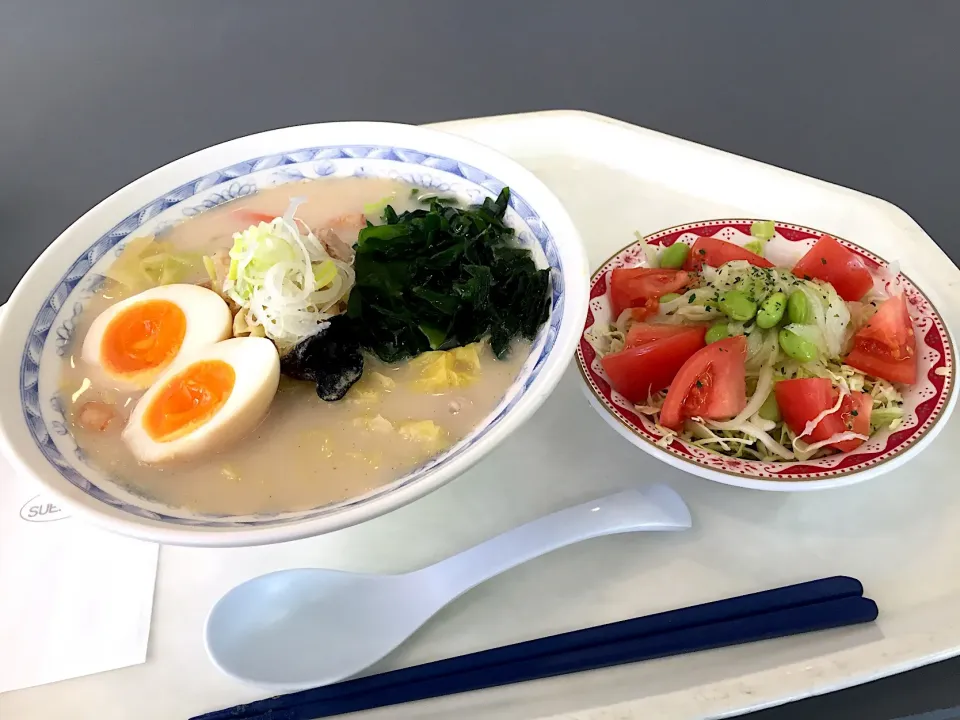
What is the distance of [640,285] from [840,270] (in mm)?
368

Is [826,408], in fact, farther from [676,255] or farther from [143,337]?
[143,337]

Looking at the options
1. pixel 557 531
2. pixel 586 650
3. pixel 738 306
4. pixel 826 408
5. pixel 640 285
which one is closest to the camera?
pixel 586 650

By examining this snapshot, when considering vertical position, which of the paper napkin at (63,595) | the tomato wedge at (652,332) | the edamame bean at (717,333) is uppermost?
the edamame bean at (717,333)

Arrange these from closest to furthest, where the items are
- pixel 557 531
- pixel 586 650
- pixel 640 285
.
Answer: pixel 586 650, pixel 557 531, pixel 640 285

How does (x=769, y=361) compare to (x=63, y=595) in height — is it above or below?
above

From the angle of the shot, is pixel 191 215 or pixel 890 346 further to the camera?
pixel 191 215

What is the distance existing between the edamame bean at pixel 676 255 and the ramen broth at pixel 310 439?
479 mm

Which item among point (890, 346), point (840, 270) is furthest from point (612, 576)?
point (840, 270)

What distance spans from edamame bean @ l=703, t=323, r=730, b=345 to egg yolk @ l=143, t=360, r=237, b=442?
786 mm

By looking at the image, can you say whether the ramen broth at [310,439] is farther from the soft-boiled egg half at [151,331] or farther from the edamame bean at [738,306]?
the edamame bean at [738,306]

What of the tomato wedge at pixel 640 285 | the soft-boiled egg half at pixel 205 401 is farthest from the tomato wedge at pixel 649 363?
the soft-boiled egg half at pixel 205 401

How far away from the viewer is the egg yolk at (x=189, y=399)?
105 cm

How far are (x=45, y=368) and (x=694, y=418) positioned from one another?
3.31 feet

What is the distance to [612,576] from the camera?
3.44ft
